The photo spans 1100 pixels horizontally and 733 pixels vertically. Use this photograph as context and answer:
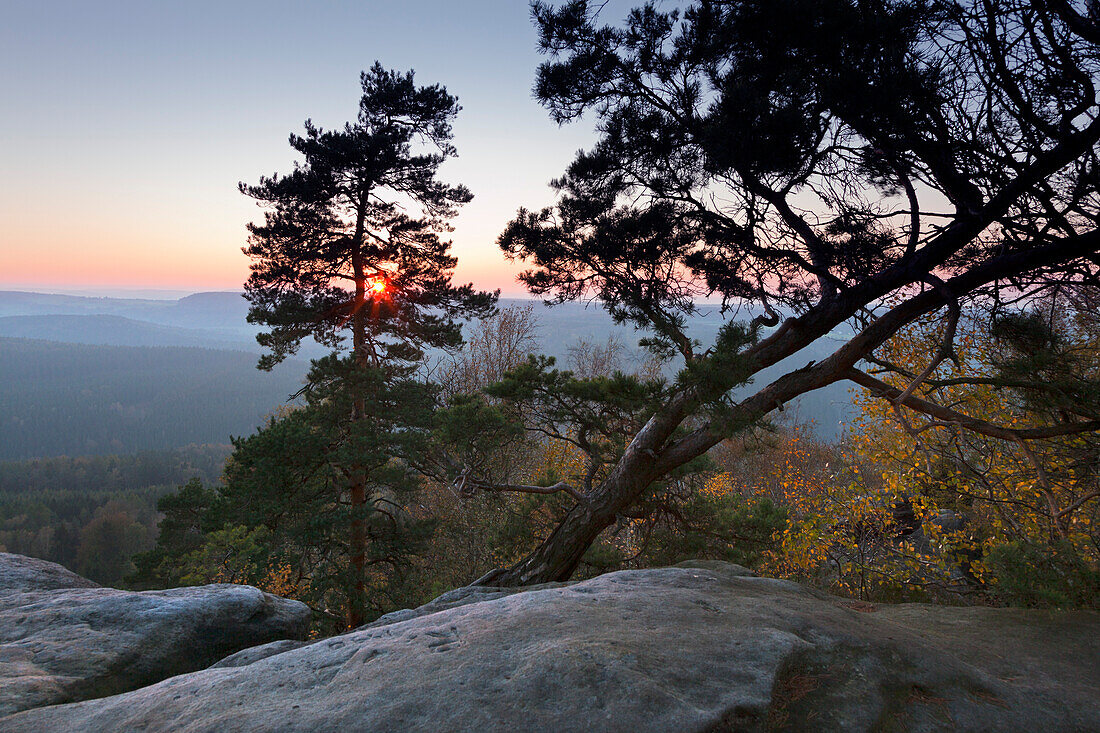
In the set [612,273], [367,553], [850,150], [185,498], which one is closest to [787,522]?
[612,273]

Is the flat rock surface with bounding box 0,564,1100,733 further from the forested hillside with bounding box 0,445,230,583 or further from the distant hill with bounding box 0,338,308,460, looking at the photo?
the distant hill with bounding box 0,338,308,460

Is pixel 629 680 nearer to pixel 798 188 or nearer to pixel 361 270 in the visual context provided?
pixel 798 188

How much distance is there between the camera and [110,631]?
15.7ft

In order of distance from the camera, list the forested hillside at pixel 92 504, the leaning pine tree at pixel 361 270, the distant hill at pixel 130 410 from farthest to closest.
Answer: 1. the distant hill at pixel 130 410
2. the forested hillside at pixel 92 504
3. the leaning pine tree at pixel 361 270

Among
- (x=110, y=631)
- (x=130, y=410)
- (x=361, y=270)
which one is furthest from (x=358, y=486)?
(x=130, y=410)

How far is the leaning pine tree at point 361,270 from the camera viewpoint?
11.7 metres

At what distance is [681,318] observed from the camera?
691 centimetres

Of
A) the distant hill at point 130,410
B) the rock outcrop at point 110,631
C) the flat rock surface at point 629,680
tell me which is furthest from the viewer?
the distant hill at point 130,410

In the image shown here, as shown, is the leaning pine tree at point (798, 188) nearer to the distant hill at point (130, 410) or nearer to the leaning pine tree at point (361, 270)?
the leaning pine tree at point (361, 270)

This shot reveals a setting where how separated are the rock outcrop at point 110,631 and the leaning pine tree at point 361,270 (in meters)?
5.90

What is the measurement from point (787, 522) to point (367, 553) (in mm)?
10586

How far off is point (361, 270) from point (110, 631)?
889 centimetres

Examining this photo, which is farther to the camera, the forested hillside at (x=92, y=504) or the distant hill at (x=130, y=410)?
the distant hill at (x=130, y=410)

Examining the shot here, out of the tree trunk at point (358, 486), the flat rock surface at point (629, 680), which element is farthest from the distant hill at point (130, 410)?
the flat rock surface at point (629, 680)
